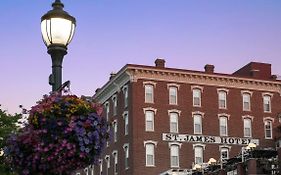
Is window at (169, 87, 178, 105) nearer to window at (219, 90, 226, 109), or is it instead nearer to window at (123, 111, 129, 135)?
window at (123, 111, 129, 135)

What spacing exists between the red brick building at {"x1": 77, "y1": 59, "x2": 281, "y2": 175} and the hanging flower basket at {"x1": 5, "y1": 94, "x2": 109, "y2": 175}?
56.7 metres

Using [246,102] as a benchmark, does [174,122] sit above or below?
below

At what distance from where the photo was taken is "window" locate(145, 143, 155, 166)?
68.5 metres

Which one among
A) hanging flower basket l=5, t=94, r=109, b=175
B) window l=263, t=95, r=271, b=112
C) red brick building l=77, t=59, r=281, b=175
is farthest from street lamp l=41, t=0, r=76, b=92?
window l=263, t=95, r=271, b=112

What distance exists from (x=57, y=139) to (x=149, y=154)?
58.7 m

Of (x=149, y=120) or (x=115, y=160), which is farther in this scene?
(x=115, y=160)

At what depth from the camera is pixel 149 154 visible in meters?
69.0

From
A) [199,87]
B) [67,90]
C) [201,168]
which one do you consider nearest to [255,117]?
[199,87]

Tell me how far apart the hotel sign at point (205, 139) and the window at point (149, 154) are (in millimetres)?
1746

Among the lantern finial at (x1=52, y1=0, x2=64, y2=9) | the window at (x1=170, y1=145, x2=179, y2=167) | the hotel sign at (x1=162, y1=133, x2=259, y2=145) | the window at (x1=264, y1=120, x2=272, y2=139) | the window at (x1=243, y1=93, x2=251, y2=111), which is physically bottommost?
the window at (x1=170, y1=145, x2=179, y2=167)

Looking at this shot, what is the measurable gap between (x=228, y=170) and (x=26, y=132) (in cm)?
4068

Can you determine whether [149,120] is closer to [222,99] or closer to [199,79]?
[199,79]

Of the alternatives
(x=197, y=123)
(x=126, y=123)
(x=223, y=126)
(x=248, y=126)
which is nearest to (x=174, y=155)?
(x=197, y=123)

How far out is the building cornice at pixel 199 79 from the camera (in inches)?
2761
